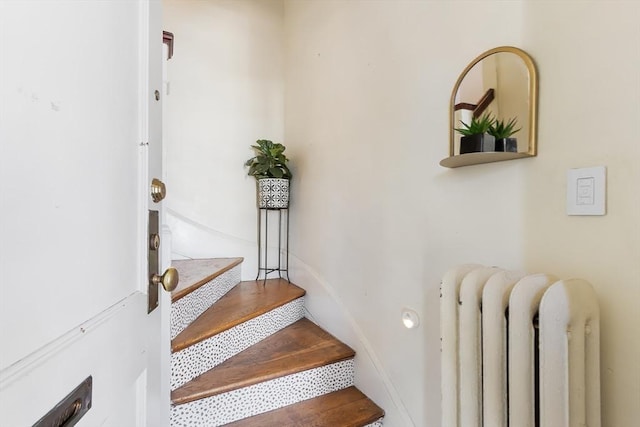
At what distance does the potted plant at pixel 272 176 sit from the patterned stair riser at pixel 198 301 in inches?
22.4

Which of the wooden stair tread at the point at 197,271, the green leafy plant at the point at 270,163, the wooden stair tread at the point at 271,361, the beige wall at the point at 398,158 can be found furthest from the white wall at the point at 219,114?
the wooden stair tread at the point at 271,361

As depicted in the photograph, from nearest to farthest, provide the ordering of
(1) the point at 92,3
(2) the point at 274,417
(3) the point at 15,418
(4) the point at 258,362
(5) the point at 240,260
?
(3) the point at 15,418 → (1) the point at 92,3 → (2) the point at 274,417 → (4) the point at 258,362 → (5) the point at 240,260

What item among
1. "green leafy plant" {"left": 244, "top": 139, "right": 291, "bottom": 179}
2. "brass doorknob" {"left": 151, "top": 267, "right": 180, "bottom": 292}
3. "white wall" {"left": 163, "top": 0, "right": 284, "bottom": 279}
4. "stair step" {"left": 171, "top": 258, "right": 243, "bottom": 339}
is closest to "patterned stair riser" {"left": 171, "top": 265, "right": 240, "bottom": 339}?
→ "stair step" {"left": 171, "top": 258, "right": 243, "bottom": 339}

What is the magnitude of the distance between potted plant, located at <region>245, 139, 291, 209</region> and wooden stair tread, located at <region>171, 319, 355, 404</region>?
34.5 inches

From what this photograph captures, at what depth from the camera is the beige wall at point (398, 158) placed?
74cm

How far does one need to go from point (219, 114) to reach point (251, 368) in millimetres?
1830

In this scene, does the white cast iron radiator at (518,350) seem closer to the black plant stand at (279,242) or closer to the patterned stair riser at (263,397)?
the patterned stair riser at (263,397)

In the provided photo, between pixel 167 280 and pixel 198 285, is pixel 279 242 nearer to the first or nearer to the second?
pixel 198 285

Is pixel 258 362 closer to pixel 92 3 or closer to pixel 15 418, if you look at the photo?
pixel 15 418

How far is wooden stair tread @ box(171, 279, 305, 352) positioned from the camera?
1.48 metres

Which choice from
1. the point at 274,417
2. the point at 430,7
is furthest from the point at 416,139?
the point at 274,417

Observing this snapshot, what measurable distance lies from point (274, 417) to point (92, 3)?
5.16ft

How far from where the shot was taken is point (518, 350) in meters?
0.77

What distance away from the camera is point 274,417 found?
143cm
